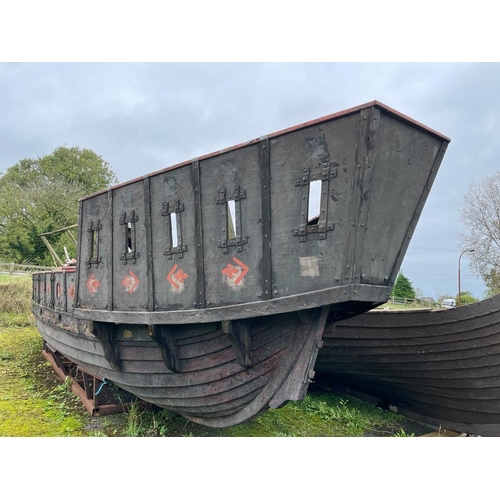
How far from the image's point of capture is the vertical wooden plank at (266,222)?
3.77 m

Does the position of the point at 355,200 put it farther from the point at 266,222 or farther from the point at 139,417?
the point at 139,417

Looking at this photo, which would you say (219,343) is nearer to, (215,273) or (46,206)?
(215,273)

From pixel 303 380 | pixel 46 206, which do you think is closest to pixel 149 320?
pixel 303 380

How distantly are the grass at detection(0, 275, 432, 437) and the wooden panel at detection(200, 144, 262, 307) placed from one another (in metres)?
2.89

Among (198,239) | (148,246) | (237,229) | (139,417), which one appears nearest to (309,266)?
(237,229)

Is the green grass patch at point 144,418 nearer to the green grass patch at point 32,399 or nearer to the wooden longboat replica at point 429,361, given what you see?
the green grass patch at point 32,399

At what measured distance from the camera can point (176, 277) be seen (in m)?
4.46

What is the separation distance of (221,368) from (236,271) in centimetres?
122

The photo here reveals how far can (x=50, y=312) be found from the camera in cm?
778

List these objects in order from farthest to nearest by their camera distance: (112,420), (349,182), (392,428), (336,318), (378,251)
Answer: (392,428), (112,420), (336,318), (378,251), (349,182)

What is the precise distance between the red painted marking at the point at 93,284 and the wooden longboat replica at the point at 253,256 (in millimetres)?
56

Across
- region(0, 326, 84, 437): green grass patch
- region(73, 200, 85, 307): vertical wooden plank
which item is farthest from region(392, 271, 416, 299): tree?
region(73, 200, 85, 307): vertical wooden plank

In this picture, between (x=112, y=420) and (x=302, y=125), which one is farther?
(x=112, y=420)

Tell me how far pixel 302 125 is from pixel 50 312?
624 centimetres
